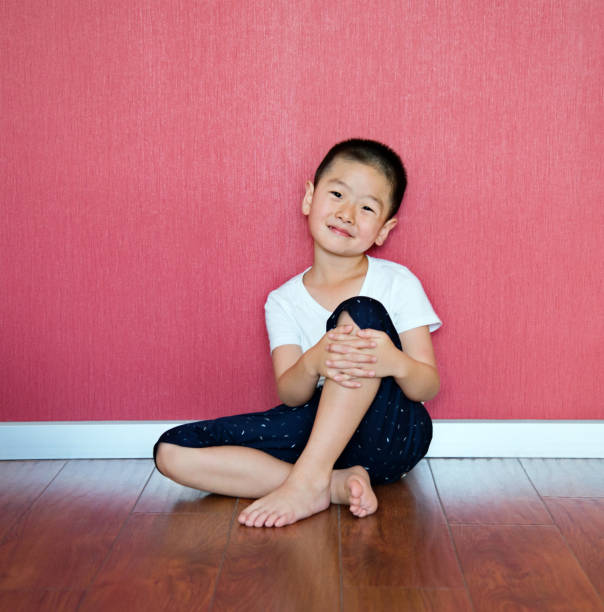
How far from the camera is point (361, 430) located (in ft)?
4.18

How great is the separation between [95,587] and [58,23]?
1.10 m

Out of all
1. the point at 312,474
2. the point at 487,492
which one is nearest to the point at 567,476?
the point at 487,492

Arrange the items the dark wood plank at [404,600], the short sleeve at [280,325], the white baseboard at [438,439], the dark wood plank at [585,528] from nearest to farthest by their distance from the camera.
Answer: the dark wood plank at [404,600] < the dark wood plank at [585,528] < the short sleeve at [280,325] < the white baseboard at [438,439]

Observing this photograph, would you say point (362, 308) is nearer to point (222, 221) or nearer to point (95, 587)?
point (222, 221)

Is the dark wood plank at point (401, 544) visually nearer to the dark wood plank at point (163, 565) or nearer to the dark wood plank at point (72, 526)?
the dark wood plank at point (163, 565)

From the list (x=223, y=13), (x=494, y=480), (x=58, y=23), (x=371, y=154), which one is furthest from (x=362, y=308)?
(x=58, y=23)

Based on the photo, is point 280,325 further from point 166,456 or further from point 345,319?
point 166,456

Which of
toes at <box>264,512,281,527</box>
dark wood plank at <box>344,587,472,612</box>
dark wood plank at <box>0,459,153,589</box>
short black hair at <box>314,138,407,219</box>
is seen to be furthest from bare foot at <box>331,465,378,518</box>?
short black hair at <box>314,138,407,219</box>

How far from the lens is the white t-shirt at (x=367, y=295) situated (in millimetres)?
1376

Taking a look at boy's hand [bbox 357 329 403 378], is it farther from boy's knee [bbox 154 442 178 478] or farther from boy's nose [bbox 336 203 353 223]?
boy's knee [bbox 154 442 178 478]

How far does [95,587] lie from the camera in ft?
3.17

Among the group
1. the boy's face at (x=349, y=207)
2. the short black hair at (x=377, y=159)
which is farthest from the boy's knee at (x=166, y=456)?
the short black hair at (x=377, y=159)

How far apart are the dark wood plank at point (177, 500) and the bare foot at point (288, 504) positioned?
8 cm

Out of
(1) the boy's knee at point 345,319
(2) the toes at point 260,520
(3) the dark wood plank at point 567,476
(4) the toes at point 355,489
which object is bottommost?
(3) the dark wood plank at point 567,476
